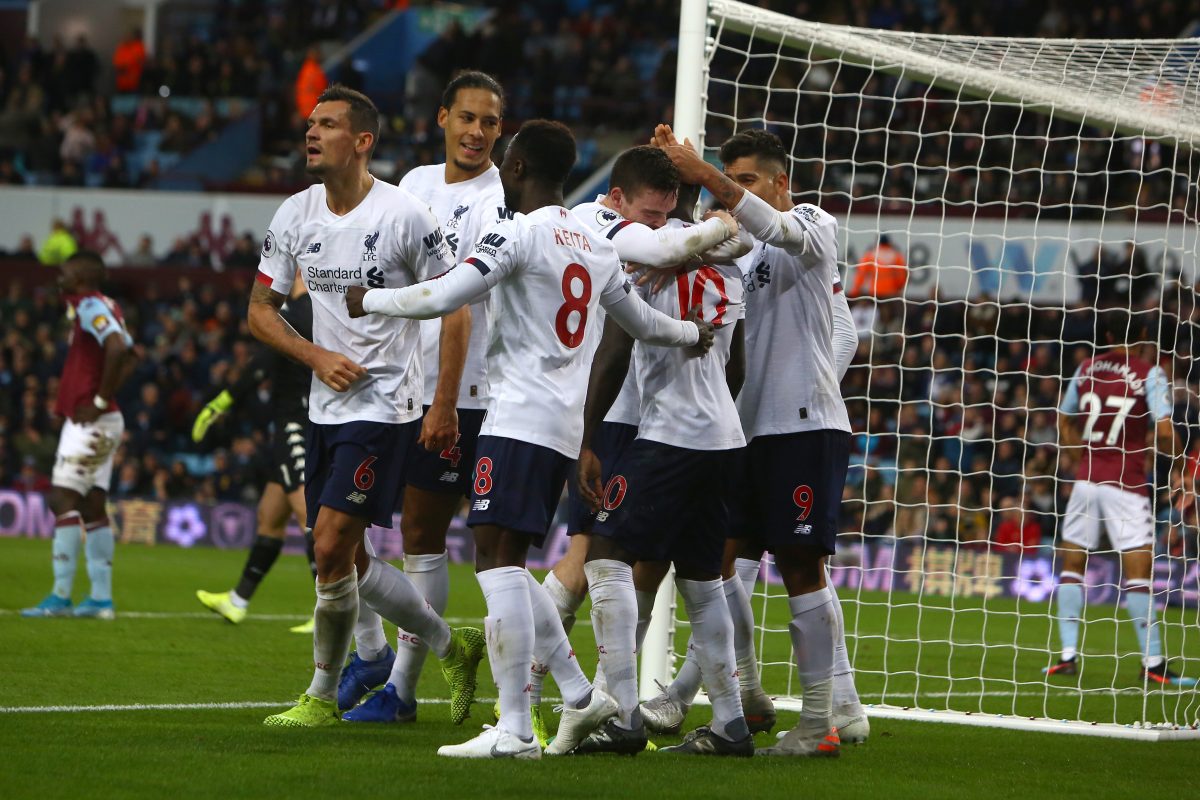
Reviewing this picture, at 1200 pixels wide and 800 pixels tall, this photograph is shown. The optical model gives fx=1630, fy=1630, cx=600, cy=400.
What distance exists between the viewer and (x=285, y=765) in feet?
16.7

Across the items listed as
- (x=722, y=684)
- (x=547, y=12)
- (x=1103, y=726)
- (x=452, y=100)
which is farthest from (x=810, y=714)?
(x=547, y=12)

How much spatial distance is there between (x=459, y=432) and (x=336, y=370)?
80cm

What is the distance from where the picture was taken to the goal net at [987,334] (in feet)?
27.0

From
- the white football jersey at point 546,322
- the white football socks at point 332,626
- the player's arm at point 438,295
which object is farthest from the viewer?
the white football socks at point 332,626

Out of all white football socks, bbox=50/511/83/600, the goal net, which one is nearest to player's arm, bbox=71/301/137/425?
white football socks, bbox=50/511/83/600

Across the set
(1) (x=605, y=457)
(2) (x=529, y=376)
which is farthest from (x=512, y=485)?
(1) (x=605, y=457)

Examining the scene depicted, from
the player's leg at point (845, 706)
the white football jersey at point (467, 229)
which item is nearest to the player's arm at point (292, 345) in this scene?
the white football jersey at point (467, 229)

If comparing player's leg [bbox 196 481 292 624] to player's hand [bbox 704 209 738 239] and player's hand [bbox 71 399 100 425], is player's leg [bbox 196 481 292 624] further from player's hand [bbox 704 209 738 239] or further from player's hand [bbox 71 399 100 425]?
player's hand [bbox 704 209 738 239]

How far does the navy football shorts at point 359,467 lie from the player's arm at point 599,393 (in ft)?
2.80

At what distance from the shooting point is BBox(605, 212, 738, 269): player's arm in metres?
5.52

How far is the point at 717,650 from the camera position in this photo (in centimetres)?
571

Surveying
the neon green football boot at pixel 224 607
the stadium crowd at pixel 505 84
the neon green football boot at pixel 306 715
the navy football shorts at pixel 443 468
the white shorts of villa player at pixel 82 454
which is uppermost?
the stadium crowd at pixel 505 84

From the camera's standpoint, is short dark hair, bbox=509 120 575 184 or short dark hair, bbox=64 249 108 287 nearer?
short dark hair, bbox=509 120 575 184

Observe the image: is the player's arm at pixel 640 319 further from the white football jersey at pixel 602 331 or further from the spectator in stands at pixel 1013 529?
the spectator in stands at pixel 1013 529
